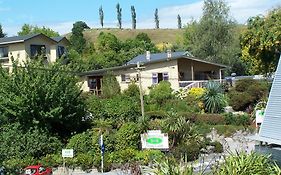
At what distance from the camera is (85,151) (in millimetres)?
34594

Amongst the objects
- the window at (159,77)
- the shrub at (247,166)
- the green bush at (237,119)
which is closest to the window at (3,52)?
the window at (159,77)

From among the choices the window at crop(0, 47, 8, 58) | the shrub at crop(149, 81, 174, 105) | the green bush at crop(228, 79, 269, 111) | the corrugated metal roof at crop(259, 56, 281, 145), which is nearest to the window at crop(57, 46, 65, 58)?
the window at crop(0, 47, 8, 58)

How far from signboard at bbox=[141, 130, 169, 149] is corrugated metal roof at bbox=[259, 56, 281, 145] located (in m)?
14.0

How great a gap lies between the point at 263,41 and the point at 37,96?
58.3 feet

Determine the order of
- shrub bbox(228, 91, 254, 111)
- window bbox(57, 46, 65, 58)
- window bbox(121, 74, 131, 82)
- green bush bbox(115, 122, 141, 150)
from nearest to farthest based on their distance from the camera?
1. green bush bbox(115, 122, 141, 150)
2. shrub bbox(228, 91, 254, 111)
3. window bbox(121, 74, 131, 82)
4. window bbox(57, 46, 65, 58)

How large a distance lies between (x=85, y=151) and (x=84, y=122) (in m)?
5.25

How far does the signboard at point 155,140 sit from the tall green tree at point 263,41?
13132 mm

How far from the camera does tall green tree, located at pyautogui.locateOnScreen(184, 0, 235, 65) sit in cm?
7300

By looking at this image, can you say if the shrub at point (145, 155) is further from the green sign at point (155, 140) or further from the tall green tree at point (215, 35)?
the tall green tree at point (215, 35)

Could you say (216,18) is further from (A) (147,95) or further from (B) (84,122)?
(B) (84,122)

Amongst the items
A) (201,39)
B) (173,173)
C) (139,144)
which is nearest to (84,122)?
(139,144)

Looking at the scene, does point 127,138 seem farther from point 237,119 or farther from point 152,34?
point 152,34

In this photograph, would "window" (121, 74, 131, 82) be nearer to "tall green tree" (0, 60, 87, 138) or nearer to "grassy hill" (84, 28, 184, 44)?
"tall green tree" (0, 60, 87, 138)

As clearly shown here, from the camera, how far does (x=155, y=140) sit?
3347 centimetres
